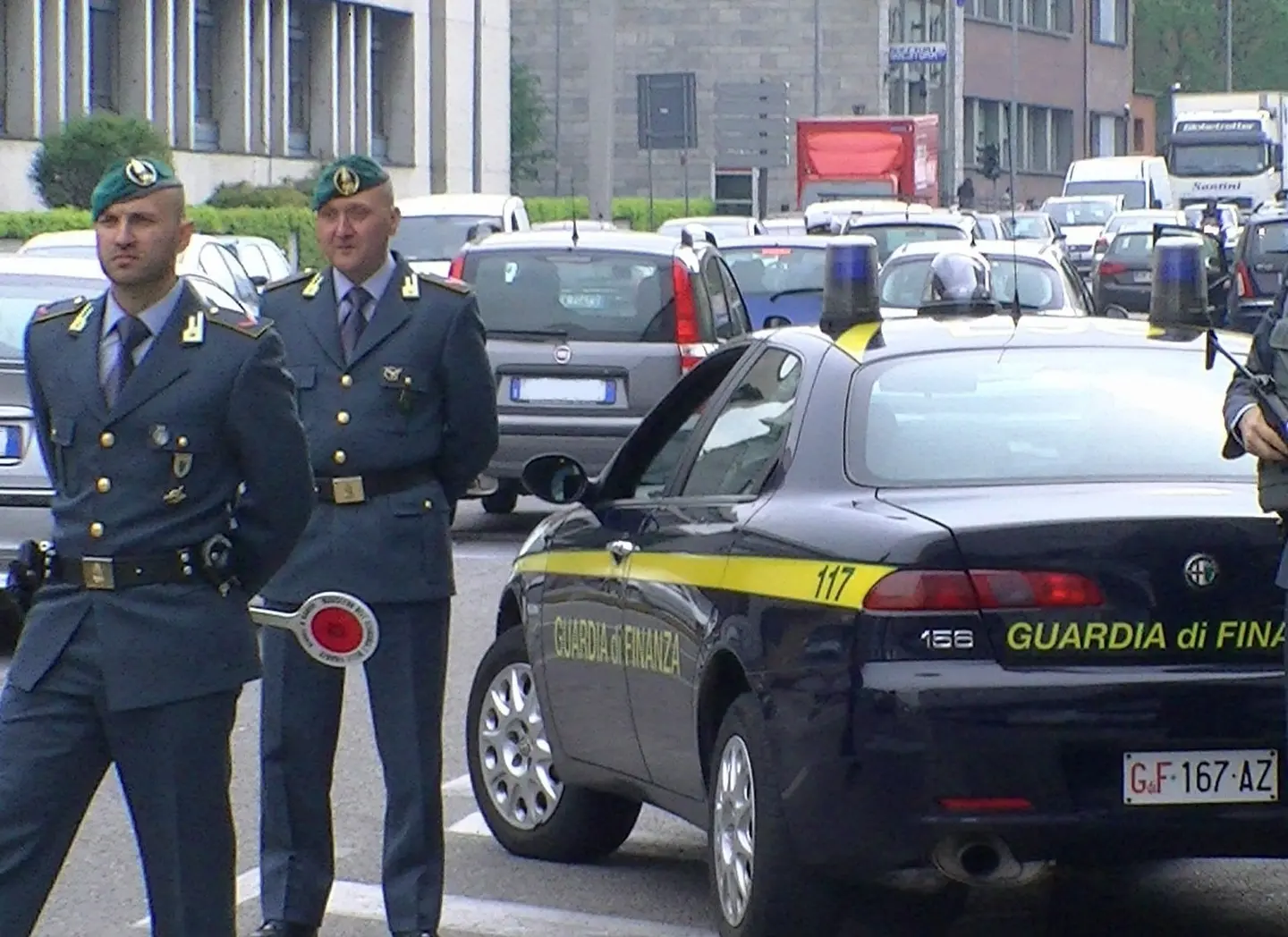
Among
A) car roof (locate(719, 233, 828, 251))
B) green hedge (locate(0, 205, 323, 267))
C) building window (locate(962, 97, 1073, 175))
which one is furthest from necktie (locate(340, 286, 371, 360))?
building window (locate(962, 97, 1073, 175))

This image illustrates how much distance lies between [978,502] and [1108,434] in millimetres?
582

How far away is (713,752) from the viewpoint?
688cm

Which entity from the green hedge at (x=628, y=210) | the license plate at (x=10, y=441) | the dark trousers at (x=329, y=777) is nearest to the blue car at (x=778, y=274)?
the license plate at (x=10, y=441)

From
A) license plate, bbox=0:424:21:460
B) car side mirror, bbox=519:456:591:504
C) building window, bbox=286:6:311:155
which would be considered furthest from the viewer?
building window, bbox=286:6:311:155

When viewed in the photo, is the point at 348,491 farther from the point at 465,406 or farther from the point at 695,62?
the point at 695,62

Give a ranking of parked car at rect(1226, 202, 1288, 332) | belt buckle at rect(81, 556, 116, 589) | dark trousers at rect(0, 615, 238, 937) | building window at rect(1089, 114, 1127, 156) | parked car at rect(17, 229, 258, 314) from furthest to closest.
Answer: building window at rect(1089, 114, 1127, 156)
parked car at rect(1226, 202, 1288, 332)
parked car at rect(17, 229, 258, 314)
belt buckle at rect(81, 556, 116, 589)
dark trousers at rect(0, 615, 238, 937)

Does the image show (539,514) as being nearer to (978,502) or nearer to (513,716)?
(513,716)

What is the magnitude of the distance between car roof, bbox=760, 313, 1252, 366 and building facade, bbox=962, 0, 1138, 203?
79884mm

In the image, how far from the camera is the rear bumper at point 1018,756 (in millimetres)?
6117

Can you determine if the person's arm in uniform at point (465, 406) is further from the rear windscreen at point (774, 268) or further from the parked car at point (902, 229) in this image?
the parked car at point (902, 229)

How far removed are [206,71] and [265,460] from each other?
176ft

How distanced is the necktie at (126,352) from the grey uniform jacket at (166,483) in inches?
1.0

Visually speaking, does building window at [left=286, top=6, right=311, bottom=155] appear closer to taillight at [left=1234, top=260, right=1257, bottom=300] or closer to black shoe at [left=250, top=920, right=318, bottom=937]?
taillight at [left=1234, top=260, right=1257, bottom=300]

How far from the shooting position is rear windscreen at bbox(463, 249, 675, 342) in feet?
55.5
